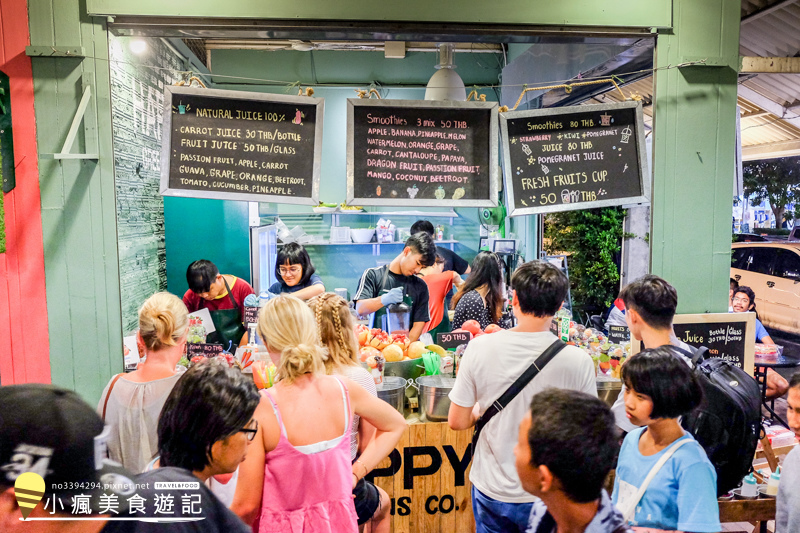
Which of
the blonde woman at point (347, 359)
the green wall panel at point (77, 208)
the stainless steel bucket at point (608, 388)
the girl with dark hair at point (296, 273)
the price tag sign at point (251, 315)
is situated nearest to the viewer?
the blonde woman at point (347, 359)

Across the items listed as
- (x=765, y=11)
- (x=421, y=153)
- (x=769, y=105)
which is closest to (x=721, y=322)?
(x=421, y=153)

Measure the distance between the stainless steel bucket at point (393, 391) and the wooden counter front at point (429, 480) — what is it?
158 millimetres

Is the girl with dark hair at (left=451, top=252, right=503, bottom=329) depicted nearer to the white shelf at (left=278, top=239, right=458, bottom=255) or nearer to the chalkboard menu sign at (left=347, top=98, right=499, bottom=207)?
the chalkboard menu sign at (left=347, top=98, right=499, bottom=207)

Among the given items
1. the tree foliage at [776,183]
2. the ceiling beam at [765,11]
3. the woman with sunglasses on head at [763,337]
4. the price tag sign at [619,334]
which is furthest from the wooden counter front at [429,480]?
the tree foliage at [776,183]

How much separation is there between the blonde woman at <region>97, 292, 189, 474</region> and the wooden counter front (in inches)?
56.9

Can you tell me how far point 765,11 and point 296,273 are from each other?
182 inches

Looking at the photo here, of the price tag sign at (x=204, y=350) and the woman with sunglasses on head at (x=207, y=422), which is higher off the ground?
the woman with sunglasses on head at (x=207, y=422)

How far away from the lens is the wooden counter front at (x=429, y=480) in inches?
129

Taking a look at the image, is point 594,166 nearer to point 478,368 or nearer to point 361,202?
point 361,202

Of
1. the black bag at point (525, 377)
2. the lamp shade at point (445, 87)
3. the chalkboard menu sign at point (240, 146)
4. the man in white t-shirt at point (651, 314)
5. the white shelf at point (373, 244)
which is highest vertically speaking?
the lamp shade at point (445, 87)

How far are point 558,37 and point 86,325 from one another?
10.4ft

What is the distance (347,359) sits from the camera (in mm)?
2535

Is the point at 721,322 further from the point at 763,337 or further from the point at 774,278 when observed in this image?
the point at 774,278

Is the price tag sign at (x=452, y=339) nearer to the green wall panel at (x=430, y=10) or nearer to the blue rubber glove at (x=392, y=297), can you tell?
the blue rubber glove at (x=392, y=297)
